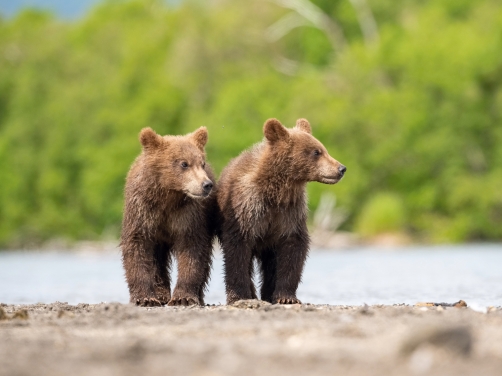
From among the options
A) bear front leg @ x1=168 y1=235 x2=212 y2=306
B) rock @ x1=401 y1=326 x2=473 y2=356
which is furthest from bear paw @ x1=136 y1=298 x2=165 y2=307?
rock @ x1=401 y1=326 x2=473 y2=356

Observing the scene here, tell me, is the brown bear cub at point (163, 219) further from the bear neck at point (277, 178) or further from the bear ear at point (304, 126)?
the bear ear at point (304, 126)

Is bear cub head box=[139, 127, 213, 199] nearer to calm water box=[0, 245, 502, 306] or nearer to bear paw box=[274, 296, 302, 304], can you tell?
bear paw box=[274, 296, 302, 304]

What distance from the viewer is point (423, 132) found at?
1601 inches

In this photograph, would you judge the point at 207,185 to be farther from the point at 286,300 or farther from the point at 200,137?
the point at 286,300

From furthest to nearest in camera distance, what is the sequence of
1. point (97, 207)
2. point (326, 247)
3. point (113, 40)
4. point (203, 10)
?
1. point (113, 40)
2. point (203, 10)
3. point (97, 207)
4. point (326, 247)

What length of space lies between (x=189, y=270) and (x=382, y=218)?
28319mm

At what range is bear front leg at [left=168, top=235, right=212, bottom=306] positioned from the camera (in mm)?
10500

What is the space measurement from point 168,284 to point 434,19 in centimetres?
3426

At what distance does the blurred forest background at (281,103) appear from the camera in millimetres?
39375

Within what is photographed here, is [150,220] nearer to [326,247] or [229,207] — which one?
[229,207]

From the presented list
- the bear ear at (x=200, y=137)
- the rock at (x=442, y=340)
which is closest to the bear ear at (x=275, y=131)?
the bear ear at (x=200, y=137)

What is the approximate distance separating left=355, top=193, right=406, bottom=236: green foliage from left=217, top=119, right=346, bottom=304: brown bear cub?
27.1m

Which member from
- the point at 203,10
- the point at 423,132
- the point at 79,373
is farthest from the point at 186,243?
the point at 203,10

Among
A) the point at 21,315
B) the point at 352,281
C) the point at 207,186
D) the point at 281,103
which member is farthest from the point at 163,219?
the point at 281,103
